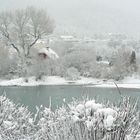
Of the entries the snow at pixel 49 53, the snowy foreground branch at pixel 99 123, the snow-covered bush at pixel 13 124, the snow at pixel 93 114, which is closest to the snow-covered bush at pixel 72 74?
the snow at pixel 49 53

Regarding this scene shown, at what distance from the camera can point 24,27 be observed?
47.6m

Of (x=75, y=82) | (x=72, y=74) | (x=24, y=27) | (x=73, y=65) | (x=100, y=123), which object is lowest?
(x=75, y=82)

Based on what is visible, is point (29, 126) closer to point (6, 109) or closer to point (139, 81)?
point (6, 109)

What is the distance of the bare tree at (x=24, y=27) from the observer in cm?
4616

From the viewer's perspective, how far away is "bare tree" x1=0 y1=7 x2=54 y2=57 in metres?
46.2

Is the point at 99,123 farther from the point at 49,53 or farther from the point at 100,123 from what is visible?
the point at 49,53

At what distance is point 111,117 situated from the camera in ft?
14.0

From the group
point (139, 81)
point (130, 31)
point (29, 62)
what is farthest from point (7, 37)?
point (130, 31)

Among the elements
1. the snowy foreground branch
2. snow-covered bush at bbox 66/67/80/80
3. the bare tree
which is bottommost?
snow-covered bush at bbox 66/67/80/80

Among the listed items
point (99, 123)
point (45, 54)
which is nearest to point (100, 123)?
point (99, 123)

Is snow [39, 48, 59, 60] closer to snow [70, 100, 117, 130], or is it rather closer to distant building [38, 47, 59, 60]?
distant building [38, 47, 59, 60]

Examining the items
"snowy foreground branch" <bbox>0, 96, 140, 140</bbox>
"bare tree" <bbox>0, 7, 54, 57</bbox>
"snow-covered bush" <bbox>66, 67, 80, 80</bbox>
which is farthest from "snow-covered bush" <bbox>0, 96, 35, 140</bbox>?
"bare tree" <bbox>0, 7, 54, 57</bbox>

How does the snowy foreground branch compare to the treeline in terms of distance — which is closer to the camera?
the snowy foreground branch

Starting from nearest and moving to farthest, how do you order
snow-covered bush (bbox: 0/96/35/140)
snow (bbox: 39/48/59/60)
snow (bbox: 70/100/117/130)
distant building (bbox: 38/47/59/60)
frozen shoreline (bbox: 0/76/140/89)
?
snow (bbox: 70/100/117/130)
snow-covered bush (bbox: 0/96/35/140)
frozen shoreline (bbox: 0/76/140/89)
distant building (bbox: 38/47/59/60)
snow (bbox: 39/48/59/60)
